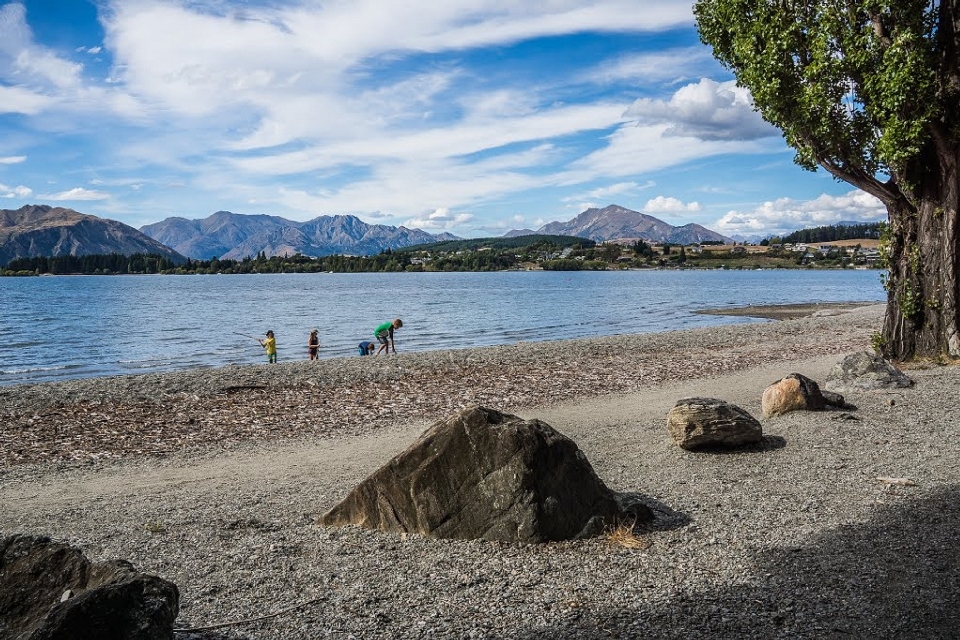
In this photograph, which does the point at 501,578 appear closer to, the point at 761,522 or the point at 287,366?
the point at 761,522

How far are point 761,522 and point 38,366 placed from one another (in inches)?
1518

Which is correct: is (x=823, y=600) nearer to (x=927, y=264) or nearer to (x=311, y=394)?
(x=927, y=264)

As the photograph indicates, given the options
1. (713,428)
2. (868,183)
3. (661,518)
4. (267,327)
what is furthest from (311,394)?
(267,327)

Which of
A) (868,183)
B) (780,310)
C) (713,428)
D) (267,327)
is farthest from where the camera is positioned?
(780,310)

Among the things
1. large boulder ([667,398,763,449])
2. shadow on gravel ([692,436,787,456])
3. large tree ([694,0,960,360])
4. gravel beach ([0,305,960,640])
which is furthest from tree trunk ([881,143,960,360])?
large boulder ([667,398,763,449])

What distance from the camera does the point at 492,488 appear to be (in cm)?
793

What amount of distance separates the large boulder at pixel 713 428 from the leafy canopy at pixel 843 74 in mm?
9278

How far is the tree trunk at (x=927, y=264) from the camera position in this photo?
710 inches

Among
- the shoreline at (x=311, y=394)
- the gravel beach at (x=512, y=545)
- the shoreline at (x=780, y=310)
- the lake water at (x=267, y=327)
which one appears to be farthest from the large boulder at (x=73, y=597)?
the shoreline at (x=780, y=310)

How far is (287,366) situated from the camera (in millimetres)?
26641

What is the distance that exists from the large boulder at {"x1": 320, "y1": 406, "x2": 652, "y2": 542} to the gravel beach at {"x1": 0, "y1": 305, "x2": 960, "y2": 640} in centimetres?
25

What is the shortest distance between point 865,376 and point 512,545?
40.0 ft

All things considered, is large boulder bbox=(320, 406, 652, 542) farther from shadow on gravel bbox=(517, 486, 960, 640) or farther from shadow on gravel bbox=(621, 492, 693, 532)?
shadow on gravel bbox=(517, 486, 960, 640)

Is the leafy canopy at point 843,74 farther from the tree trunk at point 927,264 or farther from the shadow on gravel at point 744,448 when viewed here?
the shadow on gravel at point 744,448
